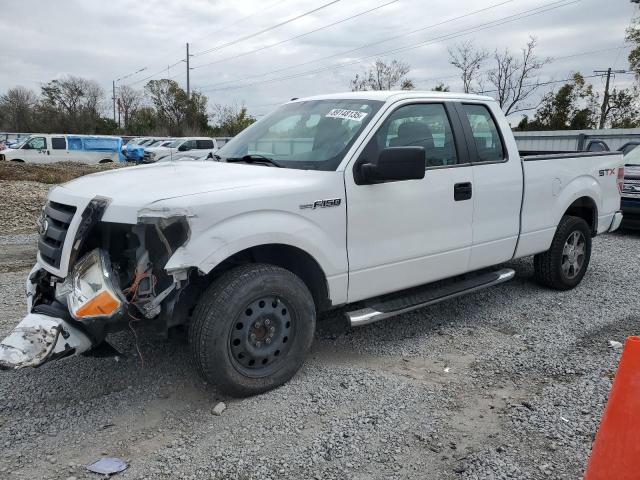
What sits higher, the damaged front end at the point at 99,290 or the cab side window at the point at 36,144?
the cab side window at the point at 36,144

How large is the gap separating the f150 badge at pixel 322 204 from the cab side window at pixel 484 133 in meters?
1.68

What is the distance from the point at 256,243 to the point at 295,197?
409mm

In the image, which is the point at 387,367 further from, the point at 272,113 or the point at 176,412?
the point at 272,113

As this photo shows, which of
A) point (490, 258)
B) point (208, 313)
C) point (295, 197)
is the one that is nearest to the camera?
point (208, 313)

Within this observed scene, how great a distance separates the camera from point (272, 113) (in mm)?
4836

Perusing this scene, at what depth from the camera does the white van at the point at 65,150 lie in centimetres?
2892

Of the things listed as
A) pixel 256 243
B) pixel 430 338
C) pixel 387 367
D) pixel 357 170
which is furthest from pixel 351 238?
pixel 430 338

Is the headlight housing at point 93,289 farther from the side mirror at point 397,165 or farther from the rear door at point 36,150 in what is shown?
the rear door at point 36,150

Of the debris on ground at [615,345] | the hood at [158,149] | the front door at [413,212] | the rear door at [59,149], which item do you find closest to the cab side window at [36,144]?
the rear door at [59,149]

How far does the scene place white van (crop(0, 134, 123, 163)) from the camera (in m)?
28.9

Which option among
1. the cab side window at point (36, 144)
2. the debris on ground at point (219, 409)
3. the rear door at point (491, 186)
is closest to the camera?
the debris on ground at point (219, 409)

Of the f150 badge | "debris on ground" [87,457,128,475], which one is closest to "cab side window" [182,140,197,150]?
the f150 badge

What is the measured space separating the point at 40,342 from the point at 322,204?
6.09 ft

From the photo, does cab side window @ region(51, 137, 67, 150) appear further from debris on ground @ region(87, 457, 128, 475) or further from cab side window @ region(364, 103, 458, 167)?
debris on ground @ region(87, 457, 128, 475)
